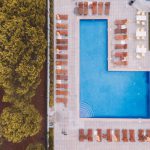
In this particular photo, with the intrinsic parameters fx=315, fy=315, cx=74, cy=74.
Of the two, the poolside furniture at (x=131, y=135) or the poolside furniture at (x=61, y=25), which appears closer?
the poolside furniture at (x=131, y=135)

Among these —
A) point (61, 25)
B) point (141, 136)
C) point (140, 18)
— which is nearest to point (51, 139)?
point (141, 136)

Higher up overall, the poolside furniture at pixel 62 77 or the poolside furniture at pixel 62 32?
the poolside furniture at pixel 62 32

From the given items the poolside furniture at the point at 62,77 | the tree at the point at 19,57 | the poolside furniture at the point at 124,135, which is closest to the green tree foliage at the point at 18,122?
the tree at the point at 19,57

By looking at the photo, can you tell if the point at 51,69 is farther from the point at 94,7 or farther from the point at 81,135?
the point at 94,7

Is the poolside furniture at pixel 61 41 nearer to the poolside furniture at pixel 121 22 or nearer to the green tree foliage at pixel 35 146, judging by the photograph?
the poolside furniture at pixel 121 22

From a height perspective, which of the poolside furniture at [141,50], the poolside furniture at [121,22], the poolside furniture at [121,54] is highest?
the poolside furniture at [121,22]

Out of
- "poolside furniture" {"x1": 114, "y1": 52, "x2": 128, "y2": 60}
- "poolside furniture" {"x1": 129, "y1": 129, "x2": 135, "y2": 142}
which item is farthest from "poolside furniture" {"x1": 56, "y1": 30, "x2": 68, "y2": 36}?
"poolside furniture" {"x1": 129, "y1": 129, "x2": 135, "y2": 142}

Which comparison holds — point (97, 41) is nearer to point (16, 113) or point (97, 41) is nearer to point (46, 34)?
point (46, 34)
